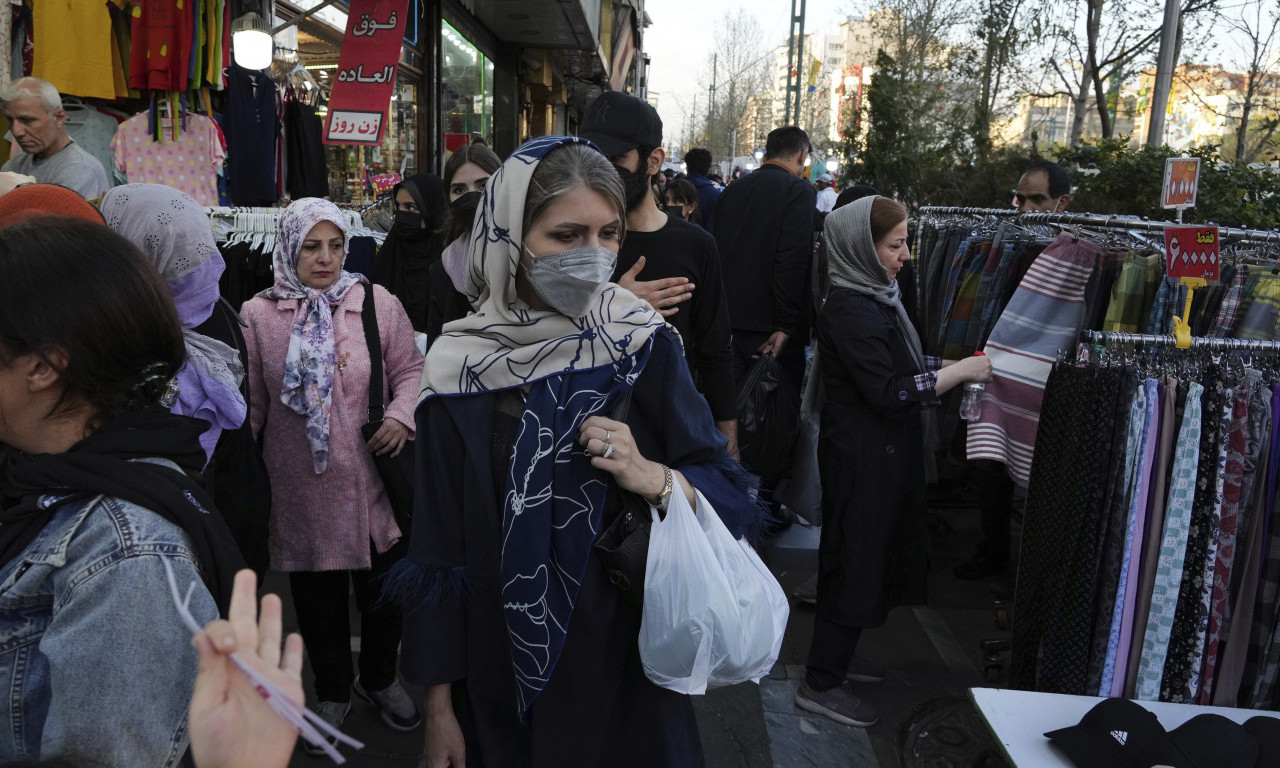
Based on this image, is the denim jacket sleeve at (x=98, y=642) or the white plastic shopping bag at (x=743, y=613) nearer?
the denim jacket sleeve at (x=98, y=642)

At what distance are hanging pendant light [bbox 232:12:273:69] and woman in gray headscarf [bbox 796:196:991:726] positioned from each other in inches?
160

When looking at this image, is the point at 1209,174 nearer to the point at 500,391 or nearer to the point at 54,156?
the point at 500,391

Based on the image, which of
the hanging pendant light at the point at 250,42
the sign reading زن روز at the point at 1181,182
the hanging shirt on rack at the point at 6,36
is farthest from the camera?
the hanging pendant light at the point at 250,42

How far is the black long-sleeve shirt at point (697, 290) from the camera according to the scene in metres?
3.13

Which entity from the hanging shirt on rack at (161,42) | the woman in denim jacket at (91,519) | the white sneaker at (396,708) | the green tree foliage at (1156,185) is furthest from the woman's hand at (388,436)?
the green tree foliage at (1156,185)

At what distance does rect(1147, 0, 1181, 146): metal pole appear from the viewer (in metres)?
9.07

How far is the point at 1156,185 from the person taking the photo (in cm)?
746

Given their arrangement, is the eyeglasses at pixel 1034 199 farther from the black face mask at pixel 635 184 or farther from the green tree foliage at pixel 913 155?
the green tree foliage at pixel 913 155

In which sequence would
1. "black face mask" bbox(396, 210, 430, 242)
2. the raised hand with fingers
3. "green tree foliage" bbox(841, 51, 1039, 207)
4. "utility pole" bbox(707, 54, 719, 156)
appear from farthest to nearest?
1. "utility pole" bbox(707, 54, 719, 156)
2. "green tree foliage" bbox(841, 51, 1039, 207)
3. "black face mask" bbox(396, 210, 430, 242)
4. the raised hand with fingers

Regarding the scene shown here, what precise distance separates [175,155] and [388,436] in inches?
138

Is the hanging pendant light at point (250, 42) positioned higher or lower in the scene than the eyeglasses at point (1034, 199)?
higher

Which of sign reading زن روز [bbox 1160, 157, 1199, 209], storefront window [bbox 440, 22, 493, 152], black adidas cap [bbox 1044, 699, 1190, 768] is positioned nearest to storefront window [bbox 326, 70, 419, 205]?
storefront window [bbox 440, 22, 493, 152]

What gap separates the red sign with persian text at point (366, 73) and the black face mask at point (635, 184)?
11.1ft

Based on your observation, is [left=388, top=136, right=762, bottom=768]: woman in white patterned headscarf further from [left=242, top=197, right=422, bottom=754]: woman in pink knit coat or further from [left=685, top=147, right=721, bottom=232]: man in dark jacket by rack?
[left=685, top=147, right=721, bottom=232]: man in dark jacket by rack
